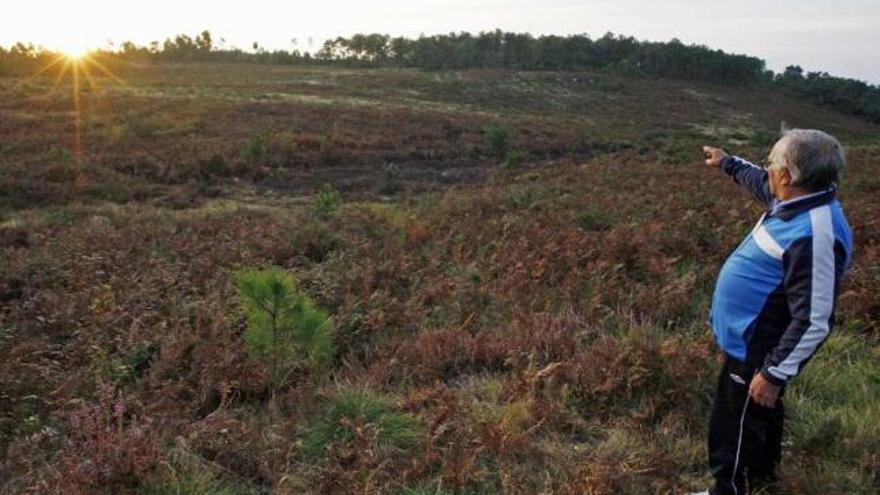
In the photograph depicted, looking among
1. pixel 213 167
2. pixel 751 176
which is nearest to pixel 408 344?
pixel 751 176

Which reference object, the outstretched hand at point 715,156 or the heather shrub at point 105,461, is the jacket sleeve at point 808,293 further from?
the heather shrub at point 105,461

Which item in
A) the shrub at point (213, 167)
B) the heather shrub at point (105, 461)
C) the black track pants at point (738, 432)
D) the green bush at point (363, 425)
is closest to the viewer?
the black track pants at point (738, 432)

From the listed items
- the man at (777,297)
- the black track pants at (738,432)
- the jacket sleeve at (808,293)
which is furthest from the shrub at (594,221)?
the jacket sleeve at (808,293)

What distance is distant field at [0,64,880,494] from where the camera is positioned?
3525 mm

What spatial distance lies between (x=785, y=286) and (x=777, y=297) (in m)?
0.09

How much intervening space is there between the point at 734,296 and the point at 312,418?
2.57 metres

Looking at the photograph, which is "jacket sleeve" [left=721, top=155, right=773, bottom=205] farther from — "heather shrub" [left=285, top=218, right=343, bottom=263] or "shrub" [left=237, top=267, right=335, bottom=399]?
"heather shrub" [left=285, top=218, right=343, bottom=263]

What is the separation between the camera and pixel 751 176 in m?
3.48

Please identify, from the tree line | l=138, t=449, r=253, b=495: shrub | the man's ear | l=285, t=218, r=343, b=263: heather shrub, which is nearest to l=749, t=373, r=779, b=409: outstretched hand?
the man's ear

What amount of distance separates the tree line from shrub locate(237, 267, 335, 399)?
85.6m

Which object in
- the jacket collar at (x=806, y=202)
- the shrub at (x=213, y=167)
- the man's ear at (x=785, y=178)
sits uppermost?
the man's ear at (x=785, y=178)

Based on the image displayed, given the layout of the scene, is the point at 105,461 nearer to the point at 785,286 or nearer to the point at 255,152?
the point at 785,286

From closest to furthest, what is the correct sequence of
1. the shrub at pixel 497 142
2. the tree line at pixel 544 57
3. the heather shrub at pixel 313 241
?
the heather shrub at pixel 313 241 → the shrub at pixel 497 142 → the tree line at pixel 544 57

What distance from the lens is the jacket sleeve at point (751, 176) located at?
3.40m
